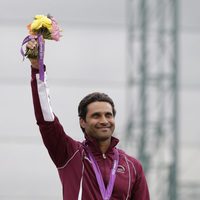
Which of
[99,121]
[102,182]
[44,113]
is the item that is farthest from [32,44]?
[102,182]

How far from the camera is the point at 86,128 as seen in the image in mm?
6305

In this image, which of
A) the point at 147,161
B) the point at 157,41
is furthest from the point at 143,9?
the point at 147,161

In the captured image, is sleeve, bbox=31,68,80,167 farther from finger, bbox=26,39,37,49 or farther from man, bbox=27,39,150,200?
finger, bbox=26,39,37,49

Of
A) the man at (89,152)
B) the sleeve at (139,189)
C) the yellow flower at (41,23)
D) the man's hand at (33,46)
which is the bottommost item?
the sleeve at (139,189)

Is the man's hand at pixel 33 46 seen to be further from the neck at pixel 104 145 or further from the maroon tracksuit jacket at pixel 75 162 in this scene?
the neck at pixel 104 145

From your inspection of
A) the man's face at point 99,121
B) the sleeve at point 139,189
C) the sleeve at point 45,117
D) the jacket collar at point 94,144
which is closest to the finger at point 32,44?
the sleeve at point 45,117

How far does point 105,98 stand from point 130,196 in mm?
587

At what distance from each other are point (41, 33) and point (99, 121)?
60 cm

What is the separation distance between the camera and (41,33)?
6.16 meters

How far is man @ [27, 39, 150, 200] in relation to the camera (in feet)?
20.0

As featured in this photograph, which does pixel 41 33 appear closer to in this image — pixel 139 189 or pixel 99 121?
pixel 99 121

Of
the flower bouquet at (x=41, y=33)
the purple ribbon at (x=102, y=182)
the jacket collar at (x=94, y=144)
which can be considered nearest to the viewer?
the flower bouquet at (x=41, y=33)

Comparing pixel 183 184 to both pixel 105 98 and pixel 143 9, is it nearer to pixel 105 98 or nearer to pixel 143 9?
pixel 143 9

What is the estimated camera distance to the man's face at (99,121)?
6227 mm
